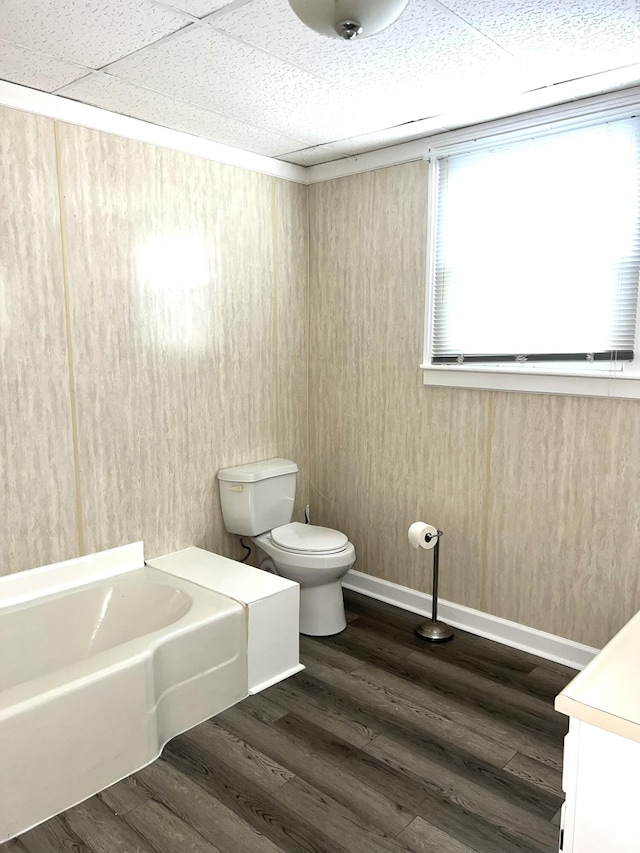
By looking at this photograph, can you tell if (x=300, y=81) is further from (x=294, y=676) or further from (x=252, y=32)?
(x=294, y=676)

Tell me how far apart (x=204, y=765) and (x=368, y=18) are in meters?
2.21

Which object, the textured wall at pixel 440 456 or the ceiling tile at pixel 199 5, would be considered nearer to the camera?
the ceiling tile at pixel 199 5

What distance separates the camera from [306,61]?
212 cm

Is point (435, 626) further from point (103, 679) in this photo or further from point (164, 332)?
point (164, 332)

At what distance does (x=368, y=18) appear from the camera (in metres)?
1.31

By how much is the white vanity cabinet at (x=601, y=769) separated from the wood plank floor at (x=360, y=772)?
0.75m

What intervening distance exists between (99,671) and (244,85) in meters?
2.10

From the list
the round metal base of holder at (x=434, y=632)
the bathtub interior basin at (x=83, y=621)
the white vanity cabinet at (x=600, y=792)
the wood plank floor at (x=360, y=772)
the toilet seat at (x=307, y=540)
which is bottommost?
the wood plank floor at (x=360, y=772)

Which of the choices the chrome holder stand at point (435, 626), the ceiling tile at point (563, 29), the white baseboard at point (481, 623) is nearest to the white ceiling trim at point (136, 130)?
the ceiling tile at point (563, 29)

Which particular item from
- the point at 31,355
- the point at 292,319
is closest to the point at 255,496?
the point at 292,319

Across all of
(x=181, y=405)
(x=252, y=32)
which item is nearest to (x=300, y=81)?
(x=252, y=32)

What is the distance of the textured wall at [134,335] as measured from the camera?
2.51 meters

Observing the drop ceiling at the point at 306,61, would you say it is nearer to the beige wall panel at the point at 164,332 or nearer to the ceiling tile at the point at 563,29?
the ceiling tile at the point at 563,29

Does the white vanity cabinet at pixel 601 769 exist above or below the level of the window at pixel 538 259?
below
